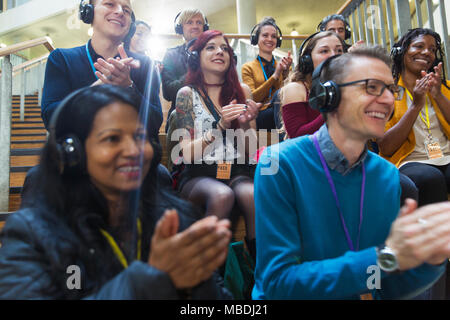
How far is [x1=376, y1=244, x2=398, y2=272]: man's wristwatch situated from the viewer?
464 mm

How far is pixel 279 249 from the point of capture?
692 millimetres

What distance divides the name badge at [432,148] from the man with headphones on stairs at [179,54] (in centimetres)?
136

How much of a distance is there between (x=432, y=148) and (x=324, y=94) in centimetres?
76

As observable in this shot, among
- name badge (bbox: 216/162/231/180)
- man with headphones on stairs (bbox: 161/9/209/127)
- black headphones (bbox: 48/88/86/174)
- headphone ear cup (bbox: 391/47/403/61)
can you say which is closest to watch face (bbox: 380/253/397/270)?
black headphones (bbox: 48/88/86/174)

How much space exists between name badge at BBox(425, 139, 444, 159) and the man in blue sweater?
589 mm

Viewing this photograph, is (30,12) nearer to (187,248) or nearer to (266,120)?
(266,120)

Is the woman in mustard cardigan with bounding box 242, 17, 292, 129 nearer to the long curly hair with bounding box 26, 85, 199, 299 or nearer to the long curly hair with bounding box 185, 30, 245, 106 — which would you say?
the long curly hair with bounding box 185, 30, 245, 106

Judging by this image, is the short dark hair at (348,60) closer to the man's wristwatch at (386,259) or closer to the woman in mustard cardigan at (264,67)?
the man's wristwatch at (386,259)

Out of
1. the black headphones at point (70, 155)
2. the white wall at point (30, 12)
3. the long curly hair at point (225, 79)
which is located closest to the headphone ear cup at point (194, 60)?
the long curly hair at point (225, 79)

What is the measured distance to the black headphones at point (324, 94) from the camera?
709 mm

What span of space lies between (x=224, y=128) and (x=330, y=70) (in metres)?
0.33

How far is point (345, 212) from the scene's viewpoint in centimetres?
→ 62
